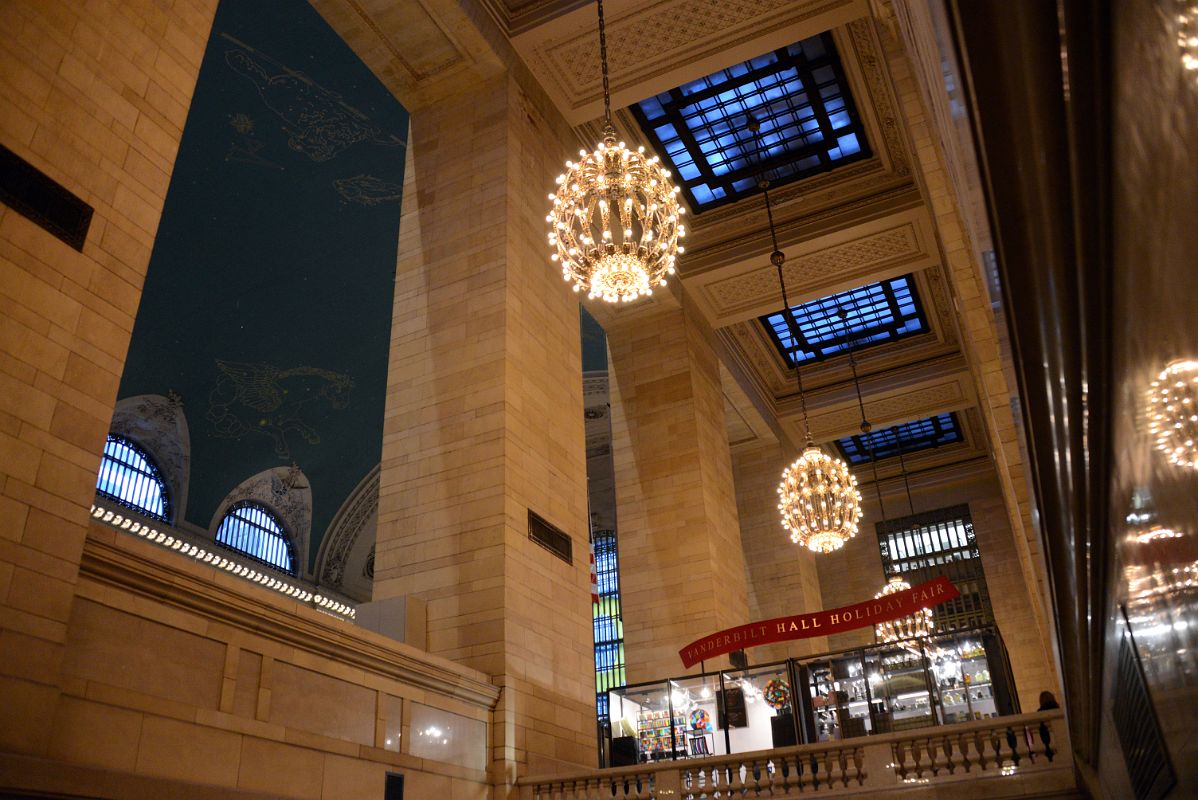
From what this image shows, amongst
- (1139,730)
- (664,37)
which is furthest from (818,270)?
(1139,730)

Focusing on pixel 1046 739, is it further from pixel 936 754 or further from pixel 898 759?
pixel 898 759

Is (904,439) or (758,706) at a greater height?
(904,439)

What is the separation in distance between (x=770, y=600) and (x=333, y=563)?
407 inches

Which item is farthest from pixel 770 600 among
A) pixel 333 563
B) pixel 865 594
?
pixel 333 563

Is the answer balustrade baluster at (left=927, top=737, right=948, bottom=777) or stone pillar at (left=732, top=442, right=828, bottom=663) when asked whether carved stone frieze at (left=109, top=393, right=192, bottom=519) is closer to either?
stone pillar at (left=732, top=442, right=828, bottom=663)

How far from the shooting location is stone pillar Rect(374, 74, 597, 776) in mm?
8758

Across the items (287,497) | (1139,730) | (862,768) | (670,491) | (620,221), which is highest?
(287,497)

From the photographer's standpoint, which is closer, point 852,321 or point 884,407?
point 852,321

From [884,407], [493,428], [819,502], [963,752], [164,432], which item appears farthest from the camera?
[884,407]

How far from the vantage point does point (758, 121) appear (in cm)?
1295

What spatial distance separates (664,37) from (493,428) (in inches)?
205

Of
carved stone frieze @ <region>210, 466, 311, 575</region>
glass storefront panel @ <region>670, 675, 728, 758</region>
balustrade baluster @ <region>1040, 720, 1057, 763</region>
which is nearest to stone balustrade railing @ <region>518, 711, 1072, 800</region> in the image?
balustrade baluster @ <region>1040, 720, 1057, 763</region>

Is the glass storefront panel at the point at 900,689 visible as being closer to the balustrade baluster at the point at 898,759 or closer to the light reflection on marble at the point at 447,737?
the balustrade baluster at the point at 898,759

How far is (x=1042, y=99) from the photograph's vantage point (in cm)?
110
